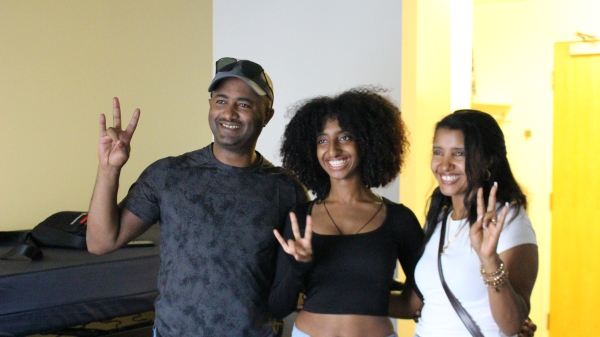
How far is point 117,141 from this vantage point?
181 centimetres

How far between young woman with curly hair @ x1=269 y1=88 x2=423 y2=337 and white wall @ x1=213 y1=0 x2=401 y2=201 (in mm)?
819

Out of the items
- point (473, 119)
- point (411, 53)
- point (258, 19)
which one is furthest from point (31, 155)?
point (473, 119)

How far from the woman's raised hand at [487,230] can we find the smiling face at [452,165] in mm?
170

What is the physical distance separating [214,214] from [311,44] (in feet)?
4.96

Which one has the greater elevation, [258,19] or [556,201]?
[258,19]

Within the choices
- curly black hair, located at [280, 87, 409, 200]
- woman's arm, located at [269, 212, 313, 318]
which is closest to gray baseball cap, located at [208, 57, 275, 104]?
curly black hair, located at [280, 87, 409, 200]

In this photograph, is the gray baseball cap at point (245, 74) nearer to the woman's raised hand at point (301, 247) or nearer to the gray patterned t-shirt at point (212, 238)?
the gray patterned t-shirt at point (212, 238)

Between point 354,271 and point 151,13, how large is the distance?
9.57 ft

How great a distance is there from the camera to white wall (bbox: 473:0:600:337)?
4863 millimetres

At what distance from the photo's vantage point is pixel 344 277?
1.73m

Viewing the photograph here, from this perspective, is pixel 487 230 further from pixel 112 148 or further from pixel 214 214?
pixel 112 148

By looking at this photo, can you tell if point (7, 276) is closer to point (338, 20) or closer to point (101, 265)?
point (101, 265)

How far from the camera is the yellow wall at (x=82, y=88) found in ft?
10.9

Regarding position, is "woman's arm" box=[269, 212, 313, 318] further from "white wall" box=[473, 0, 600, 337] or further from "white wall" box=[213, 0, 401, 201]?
"white wall" box=[473, 0, 600, 337]
